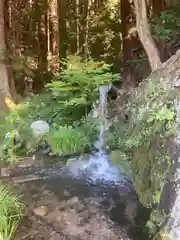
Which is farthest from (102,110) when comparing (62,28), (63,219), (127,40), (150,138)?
(62,28)

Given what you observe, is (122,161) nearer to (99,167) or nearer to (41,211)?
(99,167)

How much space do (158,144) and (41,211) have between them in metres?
1.57

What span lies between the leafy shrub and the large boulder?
74cm

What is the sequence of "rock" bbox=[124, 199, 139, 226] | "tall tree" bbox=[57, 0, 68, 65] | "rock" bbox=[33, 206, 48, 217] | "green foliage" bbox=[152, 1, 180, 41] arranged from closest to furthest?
1. "rock" bbox=[124, 199, 139, 226]
2. "rock" bbox=[33, 206, 48, 217]
3. "green foliage" bbox=[152, 1, 180, 41]
4. "tall tree" bbox=[57, 0, 68, 65]

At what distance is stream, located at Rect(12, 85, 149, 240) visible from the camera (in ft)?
12.3

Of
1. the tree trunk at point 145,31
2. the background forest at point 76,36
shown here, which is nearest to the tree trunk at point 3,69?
the background forest at point 76,36

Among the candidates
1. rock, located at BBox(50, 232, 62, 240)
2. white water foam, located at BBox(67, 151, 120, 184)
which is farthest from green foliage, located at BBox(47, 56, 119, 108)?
rock, located at BBox(50, 232, 62, 240)

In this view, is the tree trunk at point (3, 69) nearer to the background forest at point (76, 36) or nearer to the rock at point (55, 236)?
the background forest at point (76, 36)

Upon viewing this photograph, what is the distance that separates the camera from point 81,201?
452cm

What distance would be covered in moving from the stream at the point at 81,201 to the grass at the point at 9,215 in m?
0.10

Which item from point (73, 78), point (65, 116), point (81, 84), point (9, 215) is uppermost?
point (73, 78)

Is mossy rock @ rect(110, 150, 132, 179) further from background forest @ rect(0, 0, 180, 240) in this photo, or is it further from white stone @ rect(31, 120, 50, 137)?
white stone @ rect(31, 120, 50, 137)

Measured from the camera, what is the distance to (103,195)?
4.70 metres

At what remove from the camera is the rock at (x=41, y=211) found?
414 cm
